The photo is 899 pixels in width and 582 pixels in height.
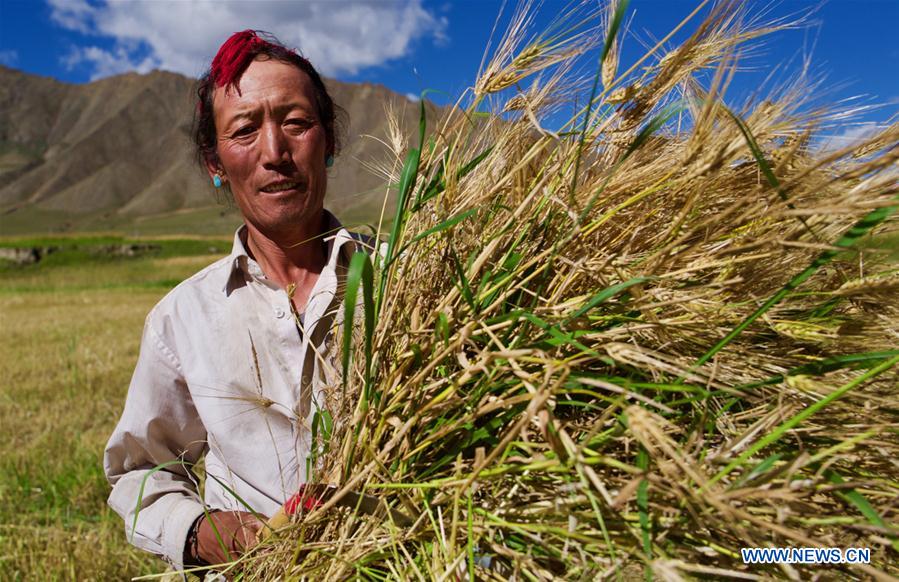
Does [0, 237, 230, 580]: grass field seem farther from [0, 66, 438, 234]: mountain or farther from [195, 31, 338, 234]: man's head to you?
[0, 66, 438, 234]: mountain

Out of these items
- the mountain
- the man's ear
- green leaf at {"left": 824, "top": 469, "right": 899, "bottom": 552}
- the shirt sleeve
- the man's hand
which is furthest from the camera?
the mountain

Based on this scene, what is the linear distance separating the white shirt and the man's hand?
0.05m

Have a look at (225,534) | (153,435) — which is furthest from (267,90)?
(225,534)

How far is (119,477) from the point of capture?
1.72 meters

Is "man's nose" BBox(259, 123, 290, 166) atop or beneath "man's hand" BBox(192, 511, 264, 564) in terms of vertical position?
atop

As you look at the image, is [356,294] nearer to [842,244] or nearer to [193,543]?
[842,244]

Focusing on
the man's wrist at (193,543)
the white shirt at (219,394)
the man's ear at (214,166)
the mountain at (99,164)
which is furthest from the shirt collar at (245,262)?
the mountain at (99,164)

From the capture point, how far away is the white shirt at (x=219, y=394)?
4.91 feet

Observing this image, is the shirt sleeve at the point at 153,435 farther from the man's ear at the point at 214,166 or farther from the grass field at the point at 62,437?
the grass field at the point at 62,437

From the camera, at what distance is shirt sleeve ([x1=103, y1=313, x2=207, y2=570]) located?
158 centimetres

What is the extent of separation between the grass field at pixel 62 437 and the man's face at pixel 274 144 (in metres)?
1.78

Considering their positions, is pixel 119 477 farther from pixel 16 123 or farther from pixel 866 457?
pixel 16 123

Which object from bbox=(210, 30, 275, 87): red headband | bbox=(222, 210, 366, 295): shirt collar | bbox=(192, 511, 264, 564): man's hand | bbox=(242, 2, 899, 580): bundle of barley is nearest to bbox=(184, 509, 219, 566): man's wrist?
bbox=(192, 511, 264, 564): man's hand

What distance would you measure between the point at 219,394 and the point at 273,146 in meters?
0.66
